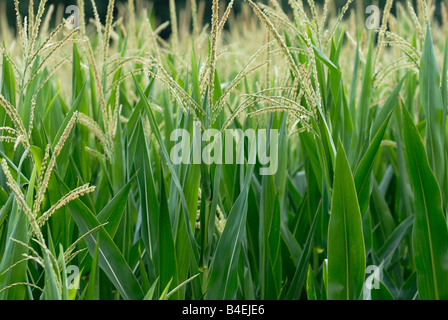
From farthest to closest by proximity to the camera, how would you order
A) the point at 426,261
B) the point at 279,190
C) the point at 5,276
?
the point at 279,190
the point at 426,261
the point at 5,276

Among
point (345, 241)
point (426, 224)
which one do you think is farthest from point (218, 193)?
point (426, 224)

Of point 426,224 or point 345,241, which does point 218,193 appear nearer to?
point 345,241

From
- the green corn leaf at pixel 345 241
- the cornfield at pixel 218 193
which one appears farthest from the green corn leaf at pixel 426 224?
the green corn leaf at pixel 345 241

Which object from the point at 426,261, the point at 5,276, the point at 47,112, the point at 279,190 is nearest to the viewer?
the point at 5,276

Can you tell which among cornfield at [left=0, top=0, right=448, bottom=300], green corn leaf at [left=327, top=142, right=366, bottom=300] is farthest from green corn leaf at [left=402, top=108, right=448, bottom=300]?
green corn leaf at [left=327, top=142, right=366, bottom=300]

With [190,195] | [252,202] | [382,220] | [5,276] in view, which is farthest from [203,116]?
[382,220]

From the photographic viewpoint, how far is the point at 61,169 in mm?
916

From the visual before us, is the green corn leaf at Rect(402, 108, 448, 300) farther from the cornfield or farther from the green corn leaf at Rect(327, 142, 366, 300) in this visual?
the green corn leaf at Rect(327, 142, 366, 300)

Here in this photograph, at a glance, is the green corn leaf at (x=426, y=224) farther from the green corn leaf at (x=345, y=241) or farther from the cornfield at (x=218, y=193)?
the green corn leaf at (x=345, y=241)

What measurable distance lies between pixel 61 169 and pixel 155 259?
253mm
